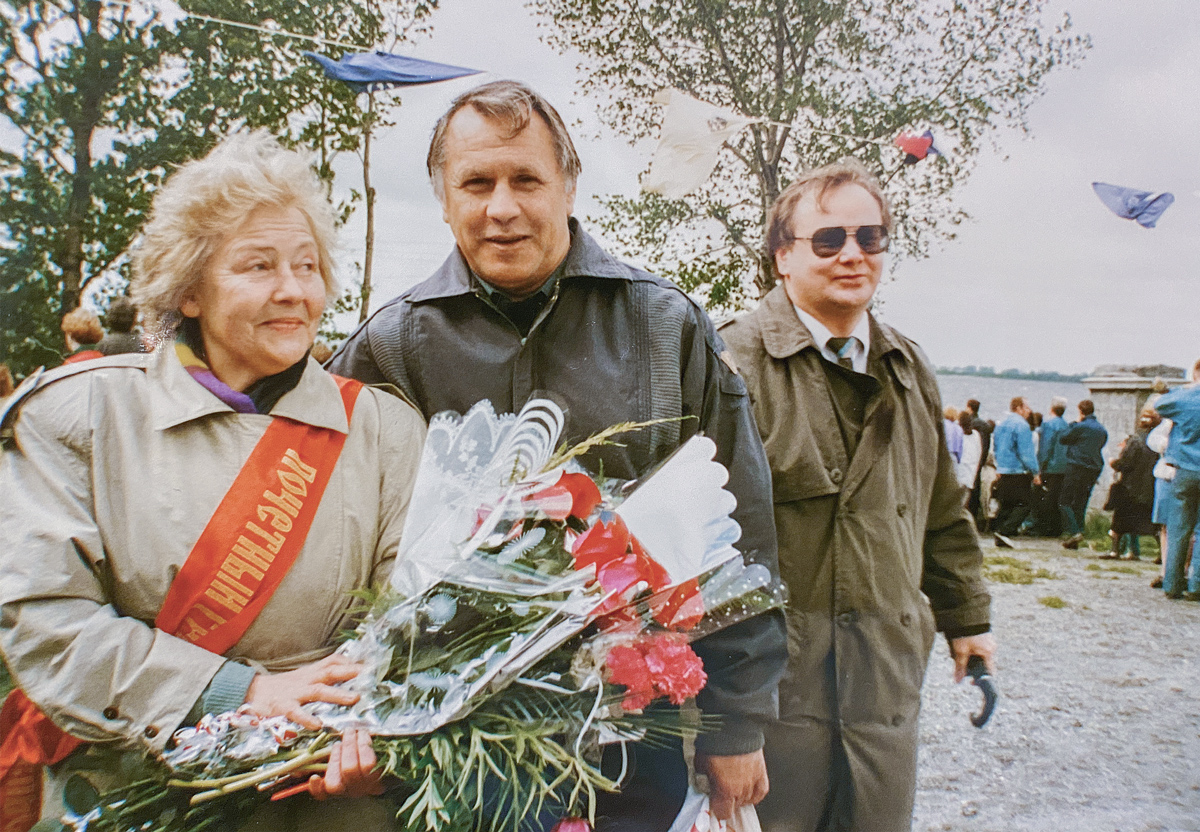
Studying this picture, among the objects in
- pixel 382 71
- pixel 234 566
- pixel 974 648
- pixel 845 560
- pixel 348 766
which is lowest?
pixel 974 648

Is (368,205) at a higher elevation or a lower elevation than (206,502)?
higher

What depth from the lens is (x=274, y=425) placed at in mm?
1316

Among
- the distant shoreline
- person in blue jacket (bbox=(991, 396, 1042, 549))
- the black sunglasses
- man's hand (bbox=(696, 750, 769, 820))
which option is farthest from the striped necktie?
person in blue jacket (bbox=(991, 396, 1042, 549))

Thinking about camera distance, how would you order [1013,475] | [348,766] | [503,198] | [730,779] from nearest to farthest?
[348,766]
[503,198]
[730,779]
[1013,475]

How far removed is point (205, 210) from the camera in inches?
50.9

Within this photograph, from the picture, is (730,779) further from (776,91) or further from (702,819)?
(776,91)

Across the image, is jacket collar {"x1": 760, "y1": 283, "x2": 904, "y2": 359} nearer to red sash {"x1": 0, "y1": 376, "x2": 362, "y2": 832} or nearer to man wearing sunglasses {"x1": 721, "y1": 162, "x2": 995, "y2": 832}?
man wearing sunglasses {"x1": 721, "y1": 162, "x2": 995, "y2": 832}

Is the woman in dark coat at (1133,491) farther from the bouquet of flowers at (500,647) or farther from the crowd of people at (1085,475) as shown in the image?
the bouquet of flowers at (500,647)

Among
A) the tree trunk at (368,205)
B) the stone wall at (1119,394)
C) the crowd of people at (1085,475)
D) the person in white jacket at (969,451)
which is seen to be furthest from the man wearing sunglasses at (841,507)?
the stone wall at (1119,394)

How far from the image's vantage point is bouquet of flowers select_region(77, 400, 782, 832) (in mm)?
1146

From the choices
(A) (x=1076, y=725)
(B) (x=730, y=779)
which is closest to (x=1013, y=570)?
(A) (x=1076, y=725)

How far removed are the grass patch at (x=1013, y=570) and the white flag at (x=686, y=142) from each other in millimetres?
1604

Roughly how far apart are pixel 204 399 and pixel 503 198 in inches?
23.7

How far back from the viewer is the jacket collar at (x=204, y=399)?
1.26 meters
